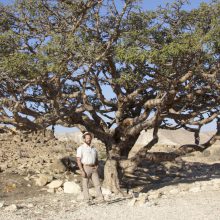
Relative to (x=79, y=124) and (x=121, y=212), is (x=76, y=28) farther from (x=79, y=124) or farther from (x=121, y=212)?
(x=121, y=212)

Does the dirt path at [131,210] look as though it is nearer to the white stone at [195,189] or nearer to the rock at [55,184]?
the white stone at [195,189]

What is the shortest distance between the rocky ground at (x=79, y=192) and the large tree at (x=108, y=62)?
5.85 ft

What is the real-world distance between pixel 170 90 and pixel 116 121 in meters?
2.39

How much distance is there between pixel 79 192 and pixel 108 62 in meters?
3.99

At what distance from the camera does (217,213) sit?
8703 mm

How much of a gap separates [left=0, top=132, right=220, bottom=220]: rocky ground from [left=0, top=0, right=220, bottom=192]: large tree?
178 cm

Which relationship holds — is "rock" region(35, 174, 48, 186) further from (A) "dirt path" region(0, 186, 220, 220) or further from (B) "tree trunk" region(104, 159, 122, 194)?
(A) "dirt path" region(0, 186, 220, 220)

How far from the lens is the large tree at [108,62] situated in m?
11.0

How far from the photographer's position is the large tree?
36.0 feet

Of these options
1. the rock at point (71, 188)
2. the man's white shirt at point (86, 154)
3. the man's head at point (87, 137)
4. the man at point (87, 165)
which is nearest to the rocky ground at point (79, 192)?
the rock at point (71, 188)

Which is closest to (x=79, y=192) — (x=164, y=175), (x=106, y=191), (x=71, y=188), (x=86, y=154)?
(x=71, y=188)

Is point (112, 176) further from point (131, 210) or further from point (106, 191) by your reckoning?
point (131, 210)

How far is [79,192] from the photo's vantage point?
13828 mm

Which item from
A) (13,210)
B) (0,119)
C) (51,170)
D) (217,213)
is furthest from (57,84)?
(51,170)
